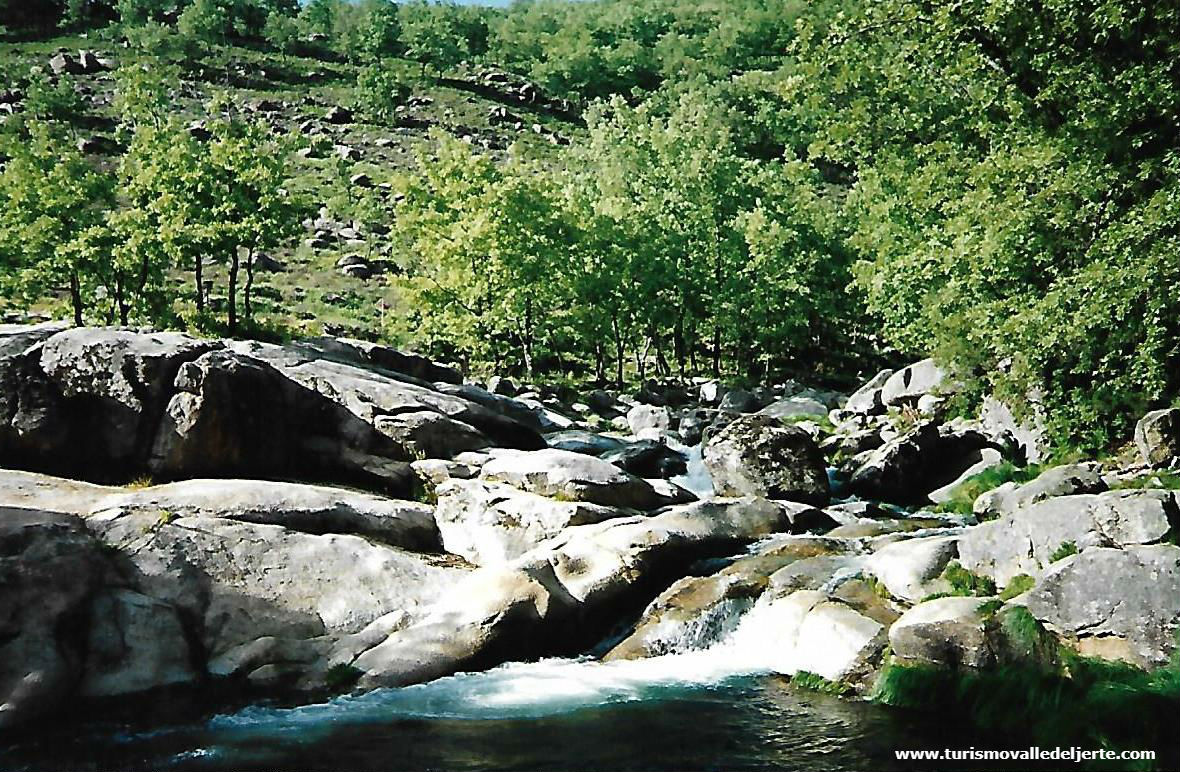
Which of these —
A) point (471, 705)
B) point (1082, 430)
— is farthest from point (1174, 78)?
point (471, 705)

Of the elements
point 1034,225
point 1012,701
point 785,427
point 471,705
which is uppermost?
point 1034,225

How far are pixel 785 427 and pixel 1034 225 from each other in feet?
26.1

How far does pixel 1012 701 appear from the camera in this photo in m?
10.3

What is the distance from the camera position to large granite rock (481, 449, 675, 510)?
18.5m

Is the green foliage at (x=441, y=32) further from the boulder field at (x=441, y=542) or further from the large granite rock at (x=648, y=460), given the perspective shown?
the boulder field at (x=441, y=542)

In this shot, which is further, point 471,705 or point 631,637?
point 631,637

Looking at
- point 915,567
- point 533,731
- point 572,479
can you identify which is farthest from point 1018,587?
point 572,479

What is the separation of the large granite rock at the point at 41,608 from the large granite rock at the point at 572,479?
824 centimetres

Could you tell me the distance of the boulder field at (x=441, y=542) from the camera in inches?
464

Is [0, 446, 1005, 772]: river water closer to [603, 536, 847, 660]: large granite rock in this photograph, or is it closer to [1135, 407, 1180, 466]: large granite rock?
[603, 536, 847, 660]: large granite rock

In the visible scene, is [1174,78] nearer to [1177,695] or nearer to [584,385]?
[1177,695]

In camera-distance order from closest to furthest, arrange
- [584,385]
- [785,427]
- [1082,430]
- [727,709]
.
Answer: [727,709] < [1082,430] < [785,427] < [584,385]

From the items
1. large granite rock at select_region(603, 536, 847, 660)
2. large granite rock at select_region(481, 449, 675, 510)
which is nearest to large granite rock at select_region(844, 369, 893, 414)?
large granite rock at select_region(481, 449, 675, 510)

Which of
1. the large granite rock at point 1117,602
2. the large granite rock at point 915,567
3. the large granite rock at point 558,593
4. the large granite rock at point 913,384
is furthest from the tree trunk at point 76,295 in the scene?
the large granite rock at point 1117,602
